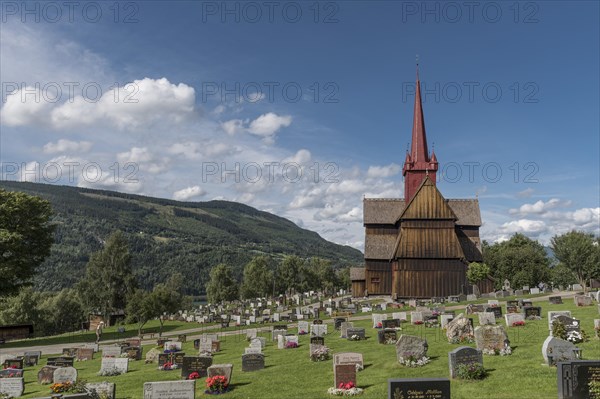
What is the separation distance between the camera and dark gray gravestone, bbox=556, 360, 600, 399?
12155 millimetres

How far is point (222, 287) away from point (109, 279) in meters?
28.9

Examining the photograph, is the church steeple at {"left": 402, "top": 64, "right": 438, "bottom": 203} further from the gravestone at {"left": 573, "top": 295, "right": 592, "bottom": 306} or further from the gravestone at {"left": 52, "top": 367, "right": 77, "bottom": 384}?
the gravestone at {"left": 52, "top": 367, "right": 77, "bottom": 384}

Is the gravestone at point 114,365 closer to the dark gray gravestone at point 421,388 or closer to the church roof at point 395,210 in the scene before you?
the dark gray gravestone at point 421,388

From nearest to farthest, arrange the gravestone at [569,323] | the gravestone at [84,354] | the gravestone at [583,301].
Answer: the gravestone at [569,323] < the gravestone at [84,354] < the gravestone at [583,301]

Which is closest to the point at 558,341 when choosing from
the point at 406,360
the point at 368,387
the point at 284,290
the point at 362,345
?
the point at 406,360

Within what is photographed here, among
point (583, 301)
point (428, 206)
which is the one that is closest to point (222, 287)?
point (428, 206)

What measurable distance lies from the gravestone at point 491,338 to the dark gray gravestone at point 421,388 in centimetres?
735

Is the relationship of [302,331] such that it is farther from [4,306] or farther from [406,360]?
[4,306]

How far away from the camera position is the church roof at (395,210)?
2461 inches

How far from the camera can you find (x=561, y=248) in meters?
58.2

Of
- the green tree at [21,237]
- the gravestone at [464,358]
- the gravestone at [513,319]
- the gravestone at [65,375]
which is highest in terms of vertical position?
the green tree at [21,237]

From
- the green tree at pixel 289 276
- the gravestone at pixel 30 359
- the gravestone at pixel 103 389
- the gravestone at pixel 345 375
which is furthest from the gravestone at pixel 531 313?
the green tree at pixel 289 276

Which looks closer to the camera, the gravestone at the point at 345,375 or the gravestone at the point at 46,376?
the gravestone at the point at 345,375

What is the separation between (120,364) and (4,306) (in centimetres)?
7136
